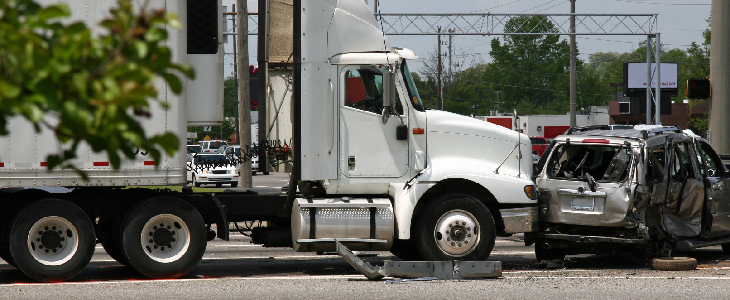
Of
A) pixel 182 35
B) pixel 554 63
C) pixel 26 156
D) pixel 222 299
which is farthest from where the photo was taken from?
pixel 554 63

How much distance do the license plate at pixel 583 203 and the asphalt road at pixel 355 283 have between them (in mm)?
793

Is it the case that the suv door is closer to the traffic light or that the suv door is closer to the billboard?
the traffic light

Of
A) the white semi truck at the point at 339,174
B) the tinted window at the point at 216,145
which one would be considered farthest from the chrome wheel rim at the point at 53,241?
the tinted window at the point at 216,145

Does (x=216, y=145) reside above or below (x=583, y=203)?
below

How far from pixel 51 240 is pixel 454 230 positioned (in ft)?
15.0

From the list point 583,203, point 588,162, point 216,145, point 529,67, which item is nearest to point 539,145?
point 216,145

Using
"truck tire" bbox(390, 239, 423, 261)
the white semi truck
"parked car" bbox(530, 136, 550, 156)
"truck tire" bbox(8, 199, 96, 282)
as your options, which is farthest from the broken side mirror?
"parked car" bbox(530, 136, 550, 156)

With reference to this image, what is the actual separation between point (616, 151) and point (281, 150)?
14.5 ft

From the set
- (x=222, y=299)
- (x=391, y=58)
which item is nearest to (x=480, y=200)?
(x=391, y=58)

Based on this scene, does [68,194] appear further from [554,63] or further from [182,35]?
[554,63]

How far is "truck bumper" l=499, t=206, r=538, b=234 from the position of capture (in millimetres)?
9492

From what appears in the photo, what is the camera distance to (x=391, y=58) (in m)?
9.26

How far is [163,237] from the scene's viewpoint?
883 centimetres

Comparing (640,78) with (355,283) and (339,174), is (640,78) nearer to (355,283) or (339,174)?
(339,174)
